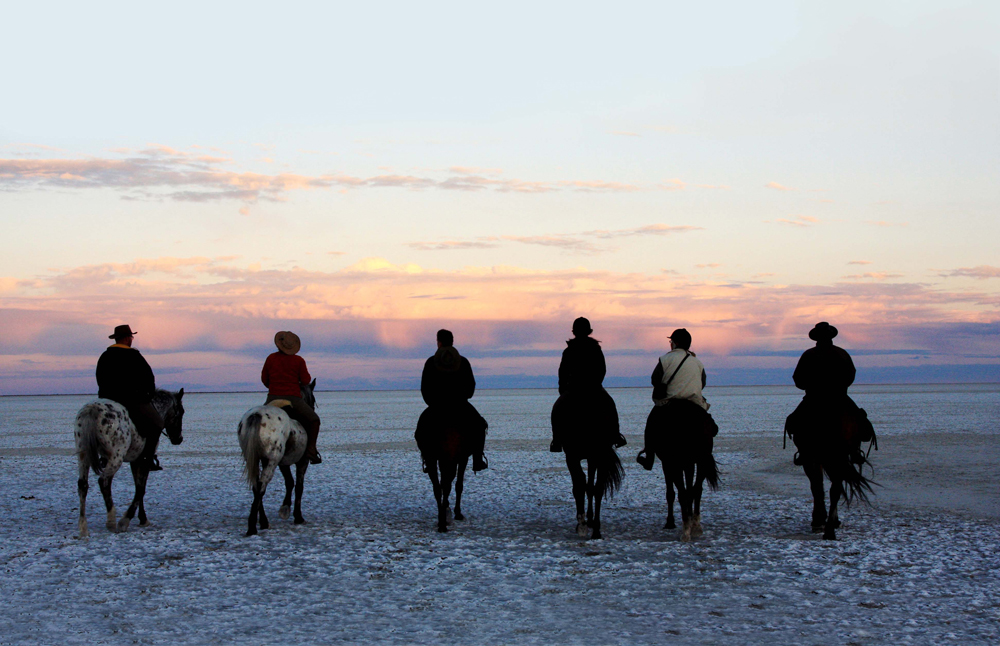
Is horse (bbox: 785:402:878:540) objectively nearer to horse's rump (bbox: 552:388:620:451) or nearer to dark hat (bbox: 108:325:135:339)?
horse's rump (bbox: 552:388:620:451)

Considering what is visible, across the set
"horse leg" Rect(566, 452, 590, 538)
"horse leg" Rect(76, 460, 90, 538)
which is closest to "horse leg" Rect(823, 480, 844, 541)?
"horse leg" Rect(566, 452, 590, 538)

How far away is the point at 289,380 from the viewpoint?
11.5m

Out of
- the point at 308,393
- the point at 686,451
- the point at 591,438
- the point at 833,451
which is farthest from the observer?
the point at 308,393

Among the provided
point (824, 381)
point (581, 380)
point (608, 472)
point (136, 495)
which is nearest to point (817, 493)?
point (824, 381)

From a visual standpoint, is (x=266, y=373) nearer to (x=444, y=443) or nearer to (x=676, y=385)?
(x=444, y=443)

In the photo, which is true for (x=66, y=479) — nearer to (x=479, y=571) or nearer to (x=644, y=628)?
(x=479, y=571)

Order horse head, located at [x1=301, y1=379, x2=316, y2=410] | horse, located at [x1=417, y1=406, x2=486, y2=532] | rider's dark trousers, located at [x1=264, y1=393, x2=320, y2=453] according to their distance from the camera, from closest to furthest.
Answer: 1. horse, located at [x1=417, y1=406, x2=486, y2=532]
2. rider's dark trousers, located at [x1=264, y1=393, x2=320, y2=453]
3. horse head, located at [x1=301, y1=379, x2=316, y2=410]

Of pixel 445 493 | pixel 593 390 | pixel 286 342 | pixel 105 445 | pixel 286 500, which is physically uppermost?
pixel 286 342

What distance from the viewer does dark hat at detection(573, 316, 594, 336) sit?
10.5m

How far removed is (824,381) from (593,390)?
2.59 metres

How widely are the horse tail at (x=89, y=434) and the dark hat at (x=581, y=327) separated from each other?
5.59m

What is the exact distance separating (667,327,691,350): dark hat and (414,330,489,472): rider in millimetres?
2464

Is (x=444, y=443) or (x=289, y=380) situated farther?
(x=289, y=380)

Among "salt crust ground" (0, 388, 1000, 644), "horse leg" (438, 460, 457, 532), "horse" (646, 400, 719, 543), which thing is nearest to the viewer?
"salt crust ground" (0, 388, 1000, 644)
